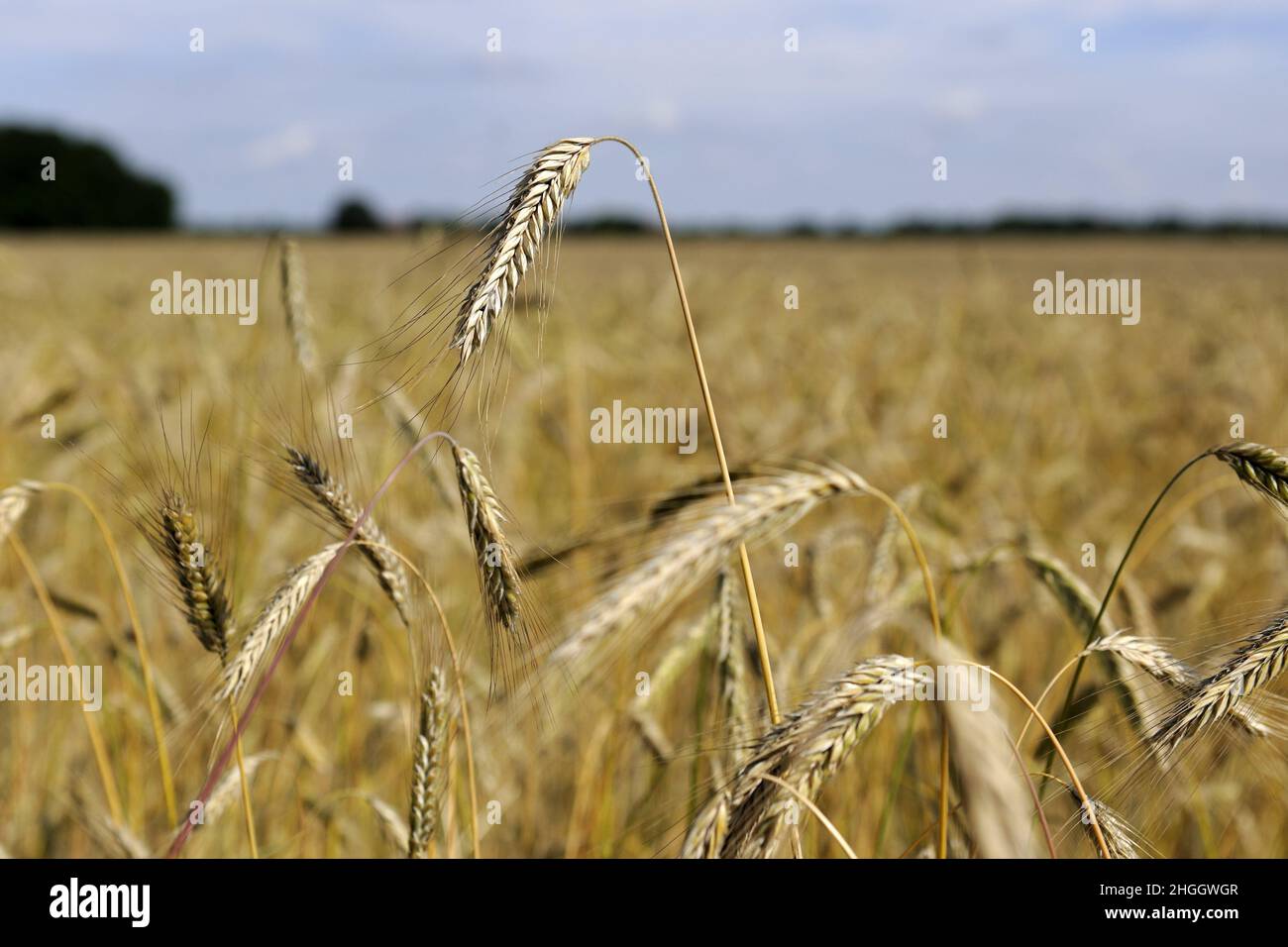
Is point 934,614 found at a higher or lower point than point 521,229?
lower

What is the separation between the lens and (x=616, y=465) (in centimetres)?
516

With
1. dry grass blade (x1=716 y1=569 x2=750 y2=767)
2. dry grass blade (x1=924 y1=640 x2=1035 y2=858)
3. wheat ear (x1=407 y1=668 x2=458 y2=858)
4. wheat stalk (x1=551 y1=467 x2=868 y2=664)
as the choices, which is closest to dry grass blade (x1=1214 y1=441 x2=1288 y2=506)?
wheat stalk (x1=551 y1=467 x2=868 y2=664)

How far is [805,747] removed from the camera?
983 millimetres

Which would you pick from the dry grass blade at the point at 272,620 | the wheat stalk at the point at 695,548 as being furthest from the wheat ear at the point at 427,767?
the wheat stalk at the point at 695,548

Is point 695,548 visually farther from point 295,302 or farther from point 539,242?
point 295,302

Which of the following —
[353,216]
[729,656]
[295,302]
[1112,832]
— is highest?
[353,216]

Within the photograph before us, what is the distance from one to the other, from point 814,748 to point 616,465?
4.20 metres

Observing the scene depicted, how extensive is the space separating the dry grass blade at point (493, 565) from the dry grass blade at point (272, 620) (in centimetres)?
17

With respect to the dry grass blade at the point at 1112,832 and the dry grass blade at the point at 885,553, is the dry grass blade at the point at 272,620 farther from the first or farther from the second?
the dry grass blade at the point at 885,553

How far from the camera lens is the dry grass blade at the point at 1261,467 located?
45.8 inches

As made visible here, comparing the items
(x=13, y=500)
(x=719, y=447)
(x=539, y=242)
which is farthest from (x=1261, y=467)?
(x=13, y=500)

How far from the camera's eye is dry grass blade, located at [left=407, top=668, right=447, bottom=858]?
129cm
